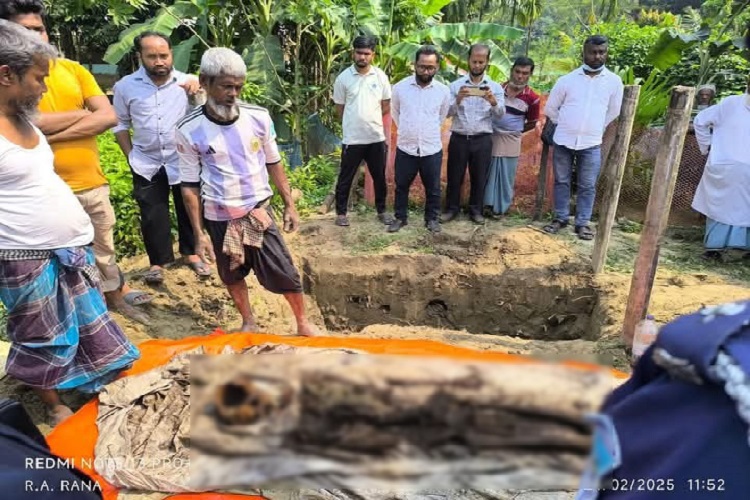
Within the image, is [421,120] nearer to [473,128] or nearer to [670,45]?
[473,128]

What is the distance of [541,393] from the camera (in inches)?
19.2

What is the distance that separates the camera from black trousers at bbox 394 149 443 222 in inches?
198

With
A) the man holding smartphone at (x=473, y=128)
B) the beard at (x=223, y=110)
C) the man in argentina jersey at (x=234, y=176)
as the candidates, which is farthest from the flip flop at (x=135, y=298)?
the man holding smartphone at (x=473, y=128)

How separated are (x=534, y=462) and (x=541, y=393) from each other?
0.22ft

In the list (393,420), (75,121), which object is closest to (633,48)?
(75,121)

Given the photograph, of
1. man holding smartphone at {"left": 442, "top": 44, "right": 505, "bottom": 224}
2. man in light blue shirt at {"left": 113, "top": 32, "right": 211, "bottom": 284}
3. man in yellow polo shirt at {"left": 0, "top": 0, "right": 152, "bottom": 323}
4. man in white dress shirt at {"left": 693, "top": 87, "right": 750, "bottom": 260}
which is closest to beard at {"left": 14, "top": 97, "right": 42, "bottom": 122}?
man in yellow polo shirt at {"left": 0, "top": 0, "right": 152, "bottom": 323}

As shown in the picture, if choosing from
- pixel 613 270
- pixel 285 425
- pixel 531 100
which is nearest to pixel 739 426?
pixel 285 425

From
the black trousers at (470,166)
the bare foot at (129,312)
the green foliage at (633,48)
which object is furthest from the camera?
the green foliage at (633,48)

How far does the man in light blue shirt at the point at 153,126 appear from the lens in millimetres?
3588

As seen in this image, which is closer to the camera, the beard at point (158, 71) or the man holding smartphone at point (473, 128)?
the beard at point (158, 71)

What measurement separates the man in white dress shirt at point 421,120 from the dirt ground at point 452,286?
484mm

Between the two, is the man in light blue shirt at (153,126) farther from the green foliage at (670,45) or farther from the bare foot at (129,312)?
the green foliage at (670,45)

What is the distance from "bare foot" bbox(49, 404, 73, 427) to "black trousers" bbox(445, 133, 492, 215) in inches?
158
